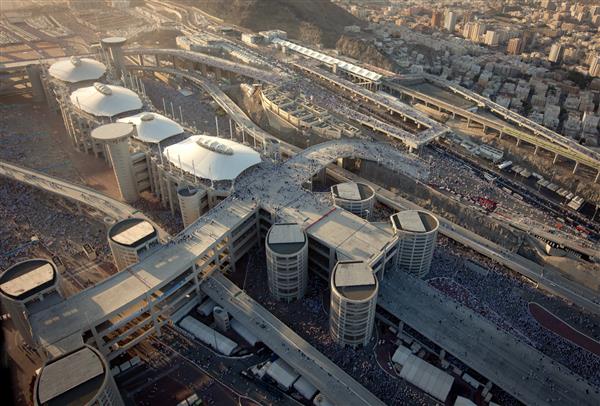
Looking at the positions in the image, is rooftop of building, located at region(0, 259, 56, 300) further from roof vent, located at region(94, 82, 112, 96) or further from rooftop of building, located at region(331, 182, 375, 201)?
roof vent, located at region(94, 82, 112, 96)

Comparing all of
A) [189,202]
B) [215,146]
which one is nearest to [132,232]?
[189,202]

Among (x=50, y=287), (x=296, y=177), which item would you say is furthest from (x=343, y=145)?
(x=50, y=287)

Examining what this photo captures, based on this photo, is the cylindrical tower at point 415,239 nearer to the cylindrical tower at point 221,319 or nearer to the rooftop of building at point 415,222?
the rooftop of building at point 415,222

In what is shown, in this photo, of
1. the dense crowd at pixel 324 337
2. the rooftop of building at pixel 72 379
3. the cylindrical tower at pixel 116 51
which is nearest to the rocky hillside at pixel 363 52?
the cylindrical tower at pixel 116 51

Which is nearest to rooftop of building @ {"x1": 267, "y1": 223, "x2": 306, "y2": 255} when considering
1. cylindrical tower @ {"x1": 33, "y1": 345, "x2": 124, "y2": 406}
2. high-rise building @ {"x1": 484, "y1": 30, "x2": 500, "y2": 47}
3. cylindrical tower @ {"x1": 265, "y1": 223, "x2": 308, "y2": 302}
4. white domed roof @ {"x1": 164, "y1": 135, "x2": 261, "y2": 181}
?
cylindrical tower @ {"x1": 265, "y1": 223, "x2": 308, "y2": 302}

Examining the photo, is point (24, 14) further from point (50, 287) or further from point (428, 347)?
point (428, 347)

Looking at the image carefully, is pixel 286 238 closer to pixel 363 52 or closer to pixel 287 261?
pixel 287 261
